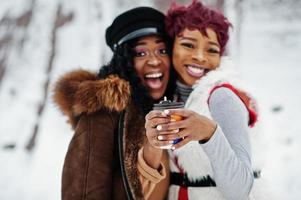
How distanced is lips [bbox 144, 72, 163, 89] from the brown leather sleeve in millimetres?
388

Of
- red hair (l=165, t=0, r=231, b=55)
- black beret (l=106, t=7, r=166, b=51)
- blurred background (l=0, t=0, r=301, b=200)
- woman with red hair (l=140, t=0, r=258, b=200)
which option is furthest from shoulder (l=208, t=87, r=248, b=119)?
blurred background (l=0, t=0, r=301, b=200)

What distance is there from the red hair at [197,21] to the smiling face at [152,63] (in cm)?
10

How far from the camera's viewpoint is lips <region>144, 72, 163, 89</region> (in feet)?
7.42

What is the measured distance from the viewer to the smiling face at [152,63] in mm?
2264

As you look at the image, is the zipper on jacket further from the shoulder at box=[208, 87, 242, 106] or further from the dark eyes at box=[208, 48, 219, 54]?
the dark eyes at box=[208, 48, 219, 54]

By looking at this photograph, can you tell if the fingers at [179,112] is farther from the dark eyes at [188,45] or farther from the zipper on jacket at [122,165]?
the dark eyes at [188,45]

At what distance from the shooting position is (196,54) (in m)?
2.15

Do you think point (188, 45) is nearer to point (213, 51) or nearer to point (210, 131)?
point (213, 51)

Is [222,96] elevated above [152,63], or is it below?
below

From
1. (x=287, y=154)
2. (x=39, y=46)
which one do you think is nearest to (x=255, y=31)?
(x=287, y=154)

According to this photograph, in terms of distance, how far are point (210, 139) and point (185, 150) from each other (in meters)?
0.41

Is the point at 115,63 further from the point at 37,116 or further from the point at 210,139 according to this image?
the point at 37,116

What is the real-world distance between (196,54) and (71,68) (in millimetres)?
3915

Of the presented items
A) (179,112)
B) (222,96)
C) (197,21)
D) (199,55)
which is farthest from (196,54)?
(179,112)
